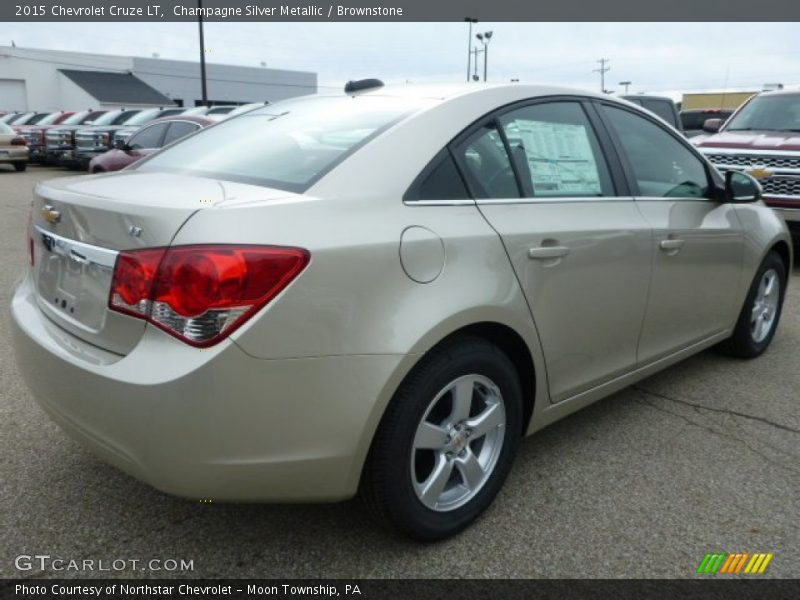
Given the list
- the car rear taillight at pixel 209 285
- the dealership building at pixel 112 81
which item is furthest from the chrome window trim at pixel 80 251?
the dealership building at pixel 112 81

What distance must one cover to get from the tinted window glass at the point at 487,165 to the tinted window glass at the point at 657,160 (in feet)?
2.81

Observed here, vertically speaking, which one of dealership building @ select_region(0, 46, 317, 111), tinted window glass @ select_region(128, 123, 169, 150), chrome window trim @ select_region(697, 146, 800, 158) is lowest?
dealership building @ select_region(0, 46, 317, 111)

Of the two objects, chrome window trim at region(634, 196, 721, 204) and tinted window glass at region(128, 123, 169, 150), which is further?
tinted window glass at region(128, 123, 169, 150)

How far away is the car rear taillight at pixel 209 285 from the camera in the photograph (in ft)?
6.09

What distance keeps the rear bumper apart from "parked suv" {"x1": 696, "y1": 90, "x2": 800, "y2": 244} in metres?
6.48

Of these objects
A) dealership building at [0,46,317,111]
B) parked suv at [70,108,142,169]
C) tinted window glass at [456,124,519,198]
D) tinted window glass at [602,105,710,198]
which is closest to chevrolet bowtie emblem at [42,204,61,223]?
tinted window glass at [456,124,519,198]

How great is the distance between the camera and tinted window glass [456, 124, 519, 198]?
2490mm

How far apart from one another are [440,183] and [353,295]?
594mm

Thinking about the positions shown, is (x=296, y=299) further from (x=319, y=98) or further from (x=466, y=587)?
(x=319, y=98)

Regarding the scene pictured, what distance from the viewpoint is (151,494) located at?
268 centimetres

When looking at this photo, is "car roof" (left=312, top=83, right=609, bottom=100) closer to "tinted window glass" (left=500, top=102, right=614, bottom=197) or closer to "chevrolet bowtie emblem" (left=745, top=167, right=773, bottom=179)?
"tinted window glass" (left=500, top=102, right=614, bottom=197)

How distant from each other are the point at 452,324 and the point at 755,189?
2514mm

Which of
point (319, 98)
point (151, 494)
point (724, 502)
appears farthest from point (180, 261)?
point (724, 502)

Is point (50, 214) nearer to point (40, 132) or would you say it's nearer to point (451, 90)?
point (451, 90)
